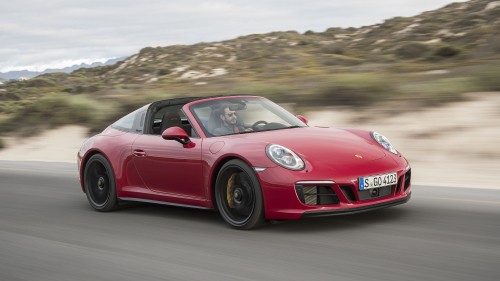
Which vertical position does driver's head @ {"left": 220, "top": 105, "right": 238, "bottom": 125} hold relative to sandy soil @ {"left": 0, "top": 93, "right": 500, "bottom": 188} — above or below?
above

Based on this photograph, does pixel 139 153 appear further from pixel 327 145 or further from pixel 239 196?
pixel 327 145

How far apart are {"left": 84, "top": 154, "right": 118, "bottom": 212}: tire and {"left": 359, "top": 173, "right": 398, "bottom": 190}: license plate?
318cm

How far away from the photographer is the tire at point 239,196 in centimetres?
657

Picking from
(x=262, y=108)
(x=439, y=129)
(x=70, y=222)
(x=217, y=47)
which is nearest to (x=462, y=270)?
(x=262, y=108)

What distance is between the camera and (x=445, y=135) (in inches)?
479

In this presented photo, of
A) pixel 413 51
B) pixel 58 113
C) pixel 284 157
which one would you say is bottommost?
pixel 58 113

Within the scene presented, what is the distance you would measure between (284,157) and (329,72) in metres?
17.9

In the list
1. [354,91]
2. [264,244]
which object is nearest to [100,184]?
[264,244]

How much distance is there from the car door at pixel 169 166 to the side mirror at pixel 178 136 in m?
0.04

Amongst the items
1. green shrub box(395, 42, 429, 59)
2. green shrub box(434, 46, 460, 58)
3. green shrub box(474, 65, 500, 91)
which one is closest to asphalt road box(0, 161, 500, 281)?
green shrub box(474, 65, 500, 91)

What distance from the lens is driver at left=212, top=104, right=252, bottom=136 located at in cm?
746

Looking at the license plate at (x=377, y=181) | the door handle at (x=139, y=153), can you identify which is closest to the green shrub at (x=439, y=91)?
the door handle at (x=139, y=153)

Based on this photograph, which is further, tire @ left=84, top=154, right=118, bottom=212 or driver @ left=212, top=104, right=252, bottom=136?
tire @ left=84, top=154, right=118, bottom=212

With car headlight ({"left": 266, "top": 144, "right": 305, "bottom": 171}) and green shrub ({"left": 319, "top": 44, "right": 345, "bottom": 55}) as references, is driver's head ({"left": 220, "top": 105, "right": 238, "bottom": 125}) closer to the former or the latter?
car headlight ({"left": 266, "top": 144, "right": 305, "bottom": 171})
